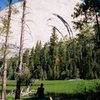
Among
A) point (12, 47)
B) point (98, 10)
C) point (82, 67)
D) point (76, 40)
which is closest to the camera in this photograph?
point (12, 47)

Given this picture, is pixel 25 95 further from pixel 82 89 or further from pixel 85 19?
pixel 85 19

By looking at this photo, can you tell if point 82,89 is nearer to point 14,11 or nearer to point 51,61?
point 14,11

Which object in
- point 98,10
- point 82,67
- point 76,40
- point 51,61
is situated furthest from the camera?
point 51,61

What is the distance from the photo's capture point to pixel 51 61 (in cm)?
13912

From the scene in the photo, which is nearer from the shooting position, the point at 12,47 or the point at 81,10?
the point at 12,47

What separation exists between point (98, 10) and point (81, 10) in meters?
3.22

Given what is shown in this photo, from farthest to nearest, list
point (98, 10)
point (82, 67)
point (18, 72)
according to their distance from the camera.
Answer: point (82, 67) < point (98, 10) < point (18, 72)

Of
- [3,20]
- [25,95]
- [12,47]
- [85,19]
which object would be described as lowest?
[25,95]

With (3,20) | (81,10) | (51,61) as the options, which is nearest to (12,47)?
(3,20)

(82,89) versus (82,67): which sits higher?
(82,67)

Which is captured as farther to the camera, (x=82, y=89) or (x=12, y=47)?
(x=82, y=89)

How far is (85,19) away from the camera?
3391cm

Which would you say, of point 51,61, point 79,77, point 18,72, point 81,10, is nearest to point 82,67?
point 79,77

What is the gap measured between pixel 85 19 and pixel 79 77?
9860cm
